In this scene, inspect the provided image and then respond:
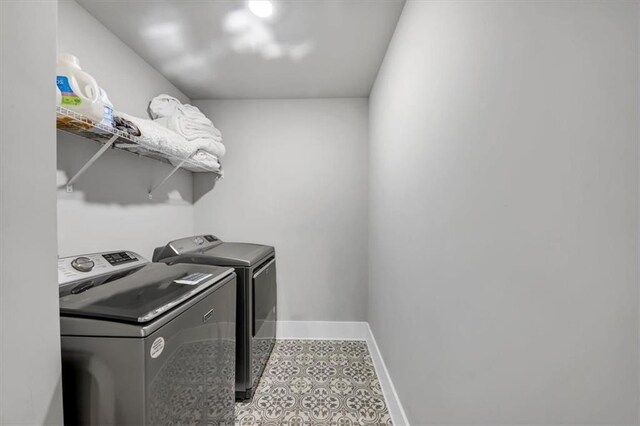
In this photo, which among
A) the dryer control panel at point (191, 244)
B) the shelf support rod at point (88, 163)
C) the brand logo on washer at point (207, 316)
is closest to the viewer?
the brand logo on washer at point (207, 316)

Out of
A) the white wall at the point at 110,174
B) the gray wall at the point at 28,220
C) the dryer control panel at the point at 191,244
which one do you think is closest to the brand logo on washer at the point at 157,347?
the gray wall at the point at 28,220

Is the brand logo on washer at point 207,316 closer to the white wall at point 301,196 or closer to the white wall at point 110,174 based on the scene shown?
the white wall at point 110,174

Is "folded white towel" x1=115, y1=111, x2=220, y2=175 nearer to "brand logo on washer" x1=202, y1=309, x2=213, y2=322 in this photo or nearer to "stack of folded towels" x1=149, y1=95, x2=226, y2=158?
"stack of folded towels" x1=149, y1=95, x2=226, y2=158

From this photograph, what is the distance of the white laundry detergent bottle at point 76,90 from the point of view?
1.08 m

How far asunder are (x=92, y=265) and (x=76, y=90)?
30.7 inches

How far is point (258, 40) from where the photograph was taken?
175 cm

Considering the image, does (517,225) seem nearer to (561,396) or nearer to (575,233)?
(575,233)

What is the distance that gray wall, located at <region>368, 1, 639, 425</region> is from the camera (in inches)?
16.6

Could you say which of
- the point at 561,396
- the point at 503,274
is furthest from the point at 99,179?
the point at 561,396

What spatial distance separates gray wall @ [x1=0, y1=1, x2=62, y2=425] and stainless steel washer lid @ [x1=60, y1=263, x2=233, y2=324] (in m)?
0.15

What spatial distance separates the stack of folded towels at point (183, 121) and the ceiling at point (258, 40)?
29 centimetres

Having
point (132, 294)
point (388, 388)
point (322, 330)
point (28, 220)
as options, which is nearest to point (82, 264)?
point (132, 294)

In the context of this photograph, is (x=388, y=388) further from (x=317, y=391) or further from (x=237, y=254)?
(x=237, y=254)

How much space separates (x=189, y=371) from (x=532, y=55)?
4.77 feet
